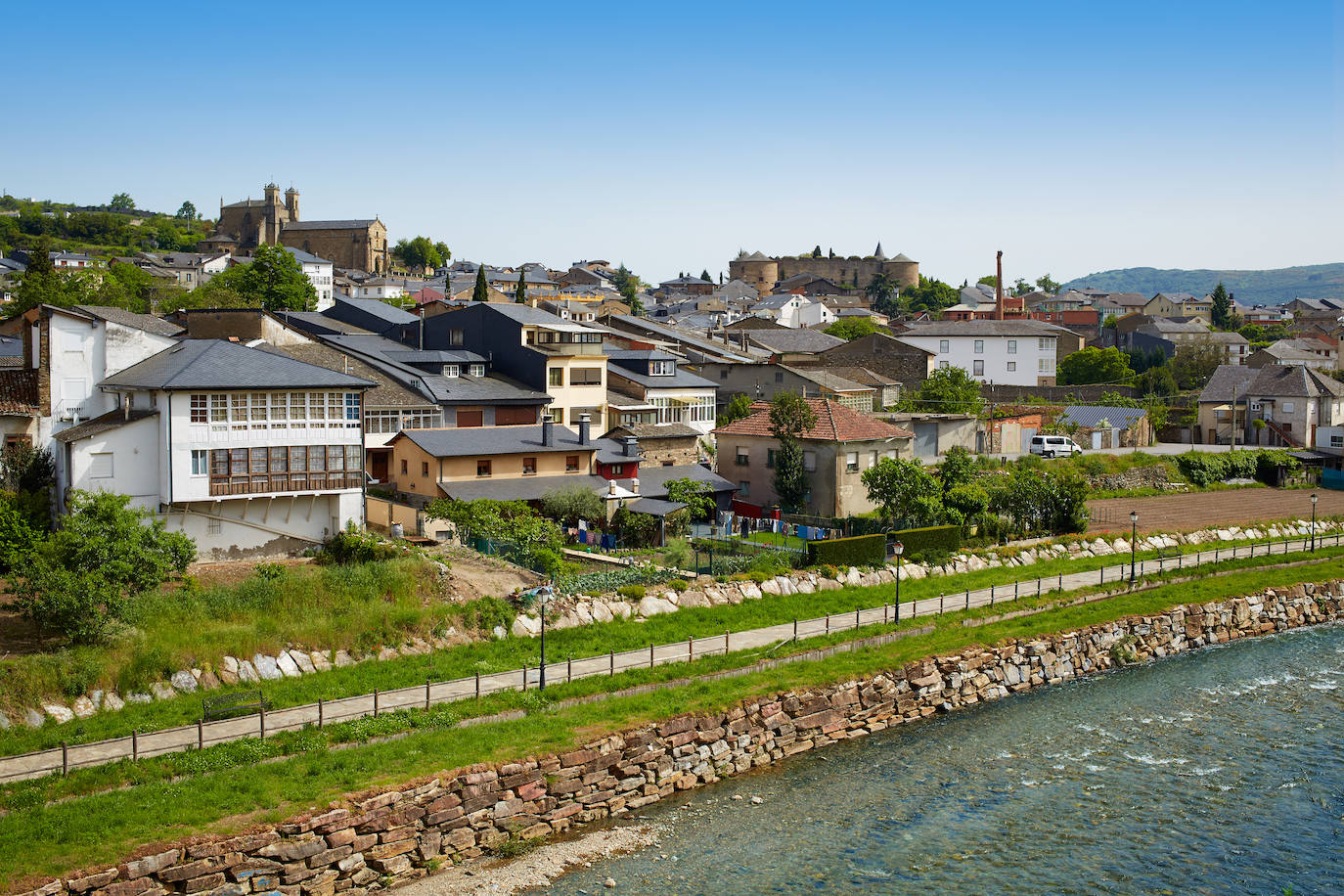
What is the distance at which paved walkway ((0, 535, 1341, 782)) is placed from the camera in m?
19.1

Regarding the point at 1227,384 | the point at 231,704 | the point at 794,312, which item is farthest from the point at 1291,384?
the point at 231,704

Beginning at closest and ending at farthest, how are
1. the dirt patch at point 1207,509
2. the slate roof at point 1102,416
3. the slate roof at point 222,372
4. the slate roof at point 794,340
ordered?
the slate roof at point 222,372 < the dirt patch at point 1207,509 < the slate roof at point 1102,416 < the slate roof at point 794,340

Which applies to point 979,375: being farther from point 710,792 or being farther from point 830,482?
point 710,792

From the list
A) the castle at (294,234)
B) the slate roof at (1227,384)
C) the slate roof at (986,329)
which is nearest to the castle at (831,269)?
the castle at (294,234)

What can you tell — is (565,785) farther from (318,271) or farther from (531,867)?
(318,271)

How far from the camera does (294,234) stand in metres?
144

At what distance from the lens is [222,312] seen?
46594mm

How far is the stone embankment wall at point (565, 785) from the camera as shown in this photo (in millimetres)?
17016

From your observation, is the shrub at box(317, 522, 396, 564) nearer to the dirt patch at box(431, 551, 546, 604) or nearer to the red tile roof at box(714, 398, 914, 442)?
the dirt patch at box(431, 551, 546, 604)

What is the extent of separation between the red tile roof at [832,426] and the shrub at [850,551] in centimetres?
811

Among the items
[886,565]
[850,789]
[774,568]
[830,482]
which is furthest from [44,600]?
[830,482]

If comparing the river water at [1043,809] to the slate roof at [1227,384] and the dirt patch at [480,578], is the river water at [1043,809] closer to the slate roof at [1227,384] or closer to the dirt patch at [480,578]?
the dirt patch at [480,578]

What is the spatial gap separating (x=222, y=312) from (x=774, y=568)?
27.1 metres

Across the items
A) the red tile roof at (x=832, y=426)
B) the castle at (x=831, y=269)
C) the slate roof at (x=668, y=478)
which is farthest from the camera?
the castle at (x=831, y=269)
